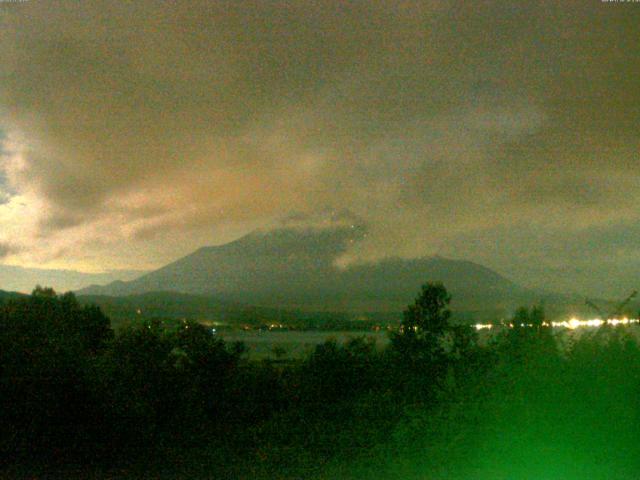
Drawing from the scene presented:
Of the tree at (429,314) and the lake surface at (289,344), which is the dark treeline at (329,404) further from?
the lake surface at (289,344)

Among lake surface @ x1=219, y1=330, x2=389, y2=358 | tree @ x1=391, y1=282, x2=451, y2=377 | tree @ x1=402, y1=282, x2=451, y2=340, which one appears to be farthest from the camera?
lake surface @ x1=219, y1=330, x2=389, y2=358

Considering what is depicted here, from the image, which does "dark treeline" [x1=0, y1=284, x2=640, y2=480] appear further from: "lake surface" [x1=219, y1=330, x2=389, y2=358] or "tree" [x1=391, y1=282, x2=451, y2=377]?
"lake surface" [x1=219, y1=330, x2=389, y2=358]

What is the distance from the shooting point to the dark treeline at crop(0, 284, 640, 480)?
835 centimetres

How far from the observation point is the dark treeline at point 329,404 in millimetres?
8352

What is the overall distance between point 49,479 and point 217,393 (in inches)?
193

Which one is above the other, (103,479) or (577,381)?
(577,381)

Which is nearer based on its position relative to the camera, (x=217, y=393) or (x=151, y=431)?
(x=151, y=431)

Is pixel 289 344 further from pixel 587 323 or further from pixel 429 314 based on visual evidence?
pixel 587 323

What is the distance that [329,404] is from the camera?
1314 centimetres

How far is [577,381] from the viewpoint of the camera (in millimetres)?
8586

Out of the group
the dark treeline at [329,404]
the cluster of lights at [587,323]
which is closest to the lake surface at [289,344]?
the dark treeline at [329,404]

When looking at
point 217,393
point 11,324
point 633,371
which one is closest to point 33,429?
point 11,324

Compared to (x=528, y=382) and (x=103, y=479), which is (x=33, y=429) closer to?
(x=103, y=479)

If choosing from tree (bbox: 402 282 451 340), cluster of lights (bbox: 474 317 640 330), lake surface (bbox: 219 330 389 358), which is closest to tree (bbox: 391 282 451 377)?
tree (bbox: 402 282 451 340)
